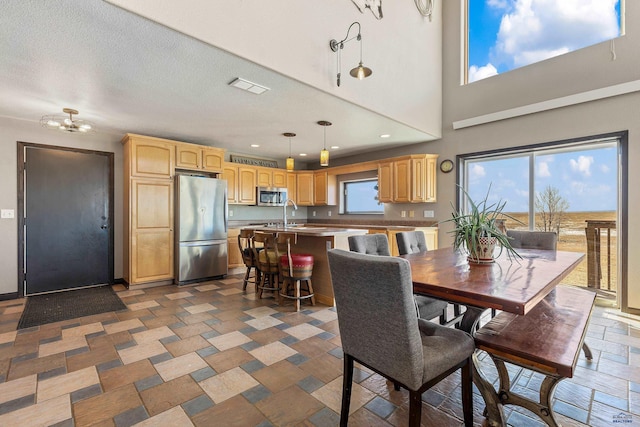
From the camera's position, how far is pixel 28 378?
2.00m

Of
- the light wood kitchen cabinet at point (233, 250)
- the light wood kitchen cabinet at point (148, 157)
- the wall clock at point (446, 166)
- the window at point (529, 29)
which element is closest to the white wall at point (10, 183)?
the light wood kitchen cabinet at point (148, 157)

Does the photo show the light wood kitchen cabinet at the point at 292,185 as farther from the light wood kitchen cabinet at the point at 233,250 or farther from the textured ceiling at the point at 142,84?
the textured ceiling at the point at 142,84

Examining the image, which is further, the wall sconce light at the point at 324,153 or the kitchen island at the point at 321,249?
the wall sconce light at the point at 324,153

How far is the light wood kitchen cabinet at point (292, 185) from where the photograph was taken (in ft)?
21.8

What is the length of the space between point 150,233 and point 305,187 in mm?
3328

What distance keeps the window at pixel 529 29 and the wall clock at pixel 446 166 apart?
50.8 inches

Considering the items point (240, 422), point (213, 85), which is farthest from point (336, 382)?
point (213, 85)

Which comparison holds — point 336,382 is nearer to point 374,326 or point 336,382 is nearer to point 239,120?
point 374,326

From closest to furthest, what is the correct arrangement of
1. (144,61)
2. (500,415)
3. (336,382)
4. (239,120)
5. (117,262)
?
1. (500,415)
2. (336,382)
3. (144,61)
4. (239,120)
5. (117,262)

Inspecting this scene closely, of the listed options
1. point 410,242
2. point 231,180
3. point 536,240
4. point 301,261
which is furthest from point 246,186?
point 536,240

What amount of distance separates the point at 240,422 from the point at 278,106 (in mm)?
2904

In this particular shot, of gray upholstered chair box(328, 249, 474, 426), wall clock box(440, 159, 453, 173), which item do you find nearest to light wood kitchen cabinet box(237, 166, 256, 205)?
wall clock box(440, 159, 453, 173)

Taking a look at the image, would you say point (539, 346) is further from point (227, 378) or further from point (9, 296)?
point (9, 296)

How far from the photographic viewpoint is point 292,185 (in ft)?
22.1
